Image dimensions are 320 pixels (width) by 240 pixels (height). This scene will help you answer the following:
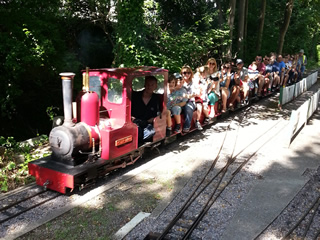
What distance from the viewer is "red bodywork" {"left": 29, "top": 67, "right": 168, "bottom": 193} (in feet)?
16.6

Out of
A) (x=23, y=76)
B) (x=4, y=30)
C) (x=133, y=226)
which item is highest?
(x=4, y=30)

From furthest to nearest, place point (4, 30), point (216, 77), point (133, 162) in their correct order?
point (216, 77)
point (4, 30)
point (133, 162)

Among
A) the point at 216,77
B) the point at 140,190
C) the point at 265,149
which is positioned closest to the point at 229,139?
the point at 265,149

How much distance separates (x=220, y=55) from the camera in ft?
51.0

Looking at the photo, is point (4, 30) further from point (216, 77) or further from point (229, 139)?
point (229, 139)

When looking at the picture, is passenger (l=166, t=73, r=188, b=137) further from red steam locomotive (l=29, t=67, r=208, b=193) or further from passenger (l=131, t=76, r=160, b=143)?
red steam locomotive (l=29, t=67, r=208, b=193)

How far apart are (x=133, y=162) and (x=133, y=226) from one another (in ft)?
6.50

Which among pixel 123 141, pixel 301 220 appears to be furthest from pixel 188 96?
pixel 301 220

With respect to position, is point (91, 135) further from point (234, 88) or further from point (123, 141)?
point (234, 88)

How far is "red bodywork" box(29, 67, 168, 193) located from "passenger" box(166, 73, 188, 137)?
118 centimetres

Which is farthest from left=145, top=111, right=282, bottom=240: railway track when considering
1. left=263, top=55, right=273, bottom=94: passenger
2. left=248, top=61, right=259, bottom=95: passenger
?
left=263, top=55, right=273, bottom=94: passenger

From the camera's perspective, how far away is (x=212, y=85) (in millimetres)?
8867

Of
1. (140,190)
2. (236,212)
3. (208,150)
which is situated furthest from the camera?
(208,150)

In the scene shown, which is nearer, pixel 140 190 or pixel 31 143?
pixel 140 190
